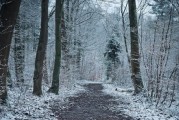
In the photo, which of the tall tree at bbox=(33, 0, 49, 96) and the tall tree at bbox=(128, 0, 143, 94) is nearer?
the tall tree at bbox=(33, 0, 49, 96)

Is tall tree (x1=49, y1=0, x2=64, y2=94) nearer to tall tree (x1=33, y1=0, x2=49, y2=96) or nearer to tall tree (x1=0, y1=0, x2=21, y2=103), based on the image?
tall tree (x1=33, y1=0, x2=49, y2=96)

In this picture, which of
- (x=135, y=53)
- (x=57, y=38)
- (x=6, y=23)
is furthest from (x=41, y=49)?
(x=6, y=23)

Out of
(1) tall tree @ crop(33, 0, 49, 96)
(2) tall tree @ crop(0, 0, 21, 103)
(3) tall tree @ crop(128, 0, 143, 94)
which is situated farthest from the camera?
(3) tall tree @ crop(128, 0, 143, 94)

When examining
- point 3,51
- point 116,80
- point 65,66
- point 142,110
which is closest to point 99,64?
point 116,80

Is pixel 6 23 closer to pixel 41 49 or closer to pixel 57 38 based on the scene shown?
pixel 41 49

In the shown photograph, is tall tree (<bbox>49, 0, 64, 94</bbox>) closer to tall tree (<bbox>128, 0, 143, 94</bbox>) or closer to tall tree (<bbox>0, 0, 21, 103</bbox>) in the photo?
tall tree (<bbox>128, 0, 143, 94</bbox>)

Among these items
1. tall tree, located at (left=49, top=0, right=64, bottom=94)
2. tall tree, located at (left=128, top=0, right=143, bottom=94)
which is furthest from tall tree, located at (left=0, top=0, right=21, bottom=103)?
tall tree, located at (left=128, top=0, right=143, bottom=94)

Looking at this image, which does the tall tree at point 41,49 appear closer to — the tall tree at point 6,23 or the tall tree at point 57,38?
the tall tree at point 57,38

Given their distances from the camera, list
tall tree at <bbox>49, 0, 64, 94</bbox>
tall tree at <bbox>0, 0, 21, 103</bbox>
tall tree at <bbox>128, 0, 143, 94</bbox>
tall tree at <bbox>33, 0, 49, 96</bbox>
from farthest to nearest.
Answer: tall tree at <bbox>49, 0, 64, 94</bbox>, tall tree at <bbox>128, 0, 143, 94</bbox>, tall tree at <bbox>33, 0, 49, 96</bbox>, tall tree at <bbox>0, 0, 21, 103</bbox>

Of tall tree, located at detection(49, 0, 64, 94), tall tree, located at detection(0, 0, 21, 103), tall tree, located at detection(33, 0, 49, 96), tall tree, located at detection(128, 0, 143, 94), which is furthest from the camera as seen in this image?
tall tree, located at detection(49, 0, 64, 94)

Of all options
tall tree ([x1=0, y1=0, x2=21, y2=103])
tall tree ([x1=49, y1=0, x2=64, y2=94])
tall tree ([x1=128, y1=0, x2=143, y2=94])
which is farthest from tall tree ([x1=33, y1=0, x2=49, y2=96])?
tall tree ([x1=0, y1=0, x2=21, y2=103])

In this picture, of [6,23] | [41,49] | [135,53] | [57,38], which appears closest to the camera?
[6,23]

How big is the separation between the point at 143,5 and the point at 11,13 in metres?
14.3

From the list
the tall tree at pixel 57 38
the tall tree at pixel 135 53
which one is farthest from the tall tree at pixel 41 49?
the tall tree at pixel 135 53
